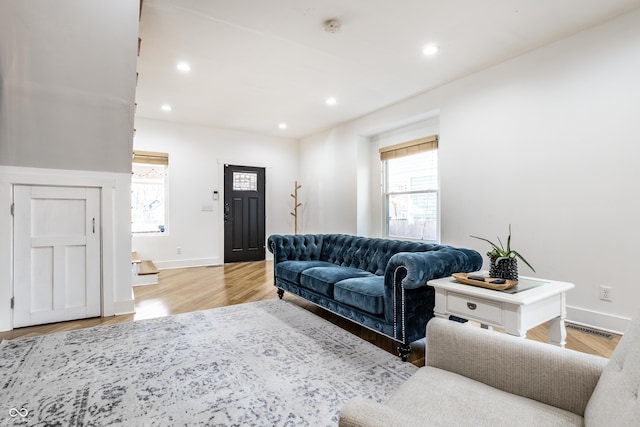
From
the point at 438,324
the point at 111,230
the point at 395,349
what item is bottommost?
the point at 395,349

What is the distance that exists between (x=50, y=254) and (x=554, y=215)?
4930 millimetres

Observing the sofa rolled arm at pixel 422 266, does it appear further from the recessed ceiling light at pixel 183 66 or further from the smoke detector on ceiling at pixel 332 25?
the recessed ceiling light at pixel 183 66

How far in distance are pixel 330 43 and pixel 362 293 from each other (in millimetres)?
2410

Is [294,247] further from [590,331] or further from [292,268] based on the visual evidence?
[590,331]

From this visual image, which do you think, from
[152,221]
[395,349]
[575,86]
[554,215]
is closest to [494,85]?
[575,86]

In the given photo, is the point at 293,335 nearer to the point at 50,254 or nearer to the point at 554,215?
the point at 50,254

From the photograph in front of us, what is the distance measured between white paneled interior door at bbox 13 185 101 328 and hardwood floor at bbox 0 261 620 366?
0.16 meters

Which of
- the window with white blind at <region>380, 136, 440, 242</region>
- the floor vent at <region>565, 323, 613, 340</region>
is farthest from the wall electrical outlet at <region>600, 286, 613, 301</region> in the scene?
the window with white blind at <region>380, 136, 440, 242</region>

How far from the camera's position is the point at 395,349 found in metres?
2.56

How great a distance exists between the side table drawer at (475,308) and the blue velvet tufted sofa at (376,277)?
0.94ft

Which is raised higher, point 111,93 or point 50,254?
point 111,93

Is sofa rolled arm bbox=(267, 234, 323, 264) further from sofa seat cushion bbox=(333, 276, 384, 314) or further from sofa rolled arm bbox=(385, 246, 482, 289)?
sofa rolled arm bbox=(385, 246, 482, 289)

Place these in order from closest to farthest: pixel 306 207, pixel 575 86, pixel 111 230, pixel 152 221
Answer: pixel 575 86 → pixel 111 230 → pixel 152 221 → pixel 306 207

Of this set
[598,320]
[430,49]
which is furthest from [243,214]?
[598,320]
